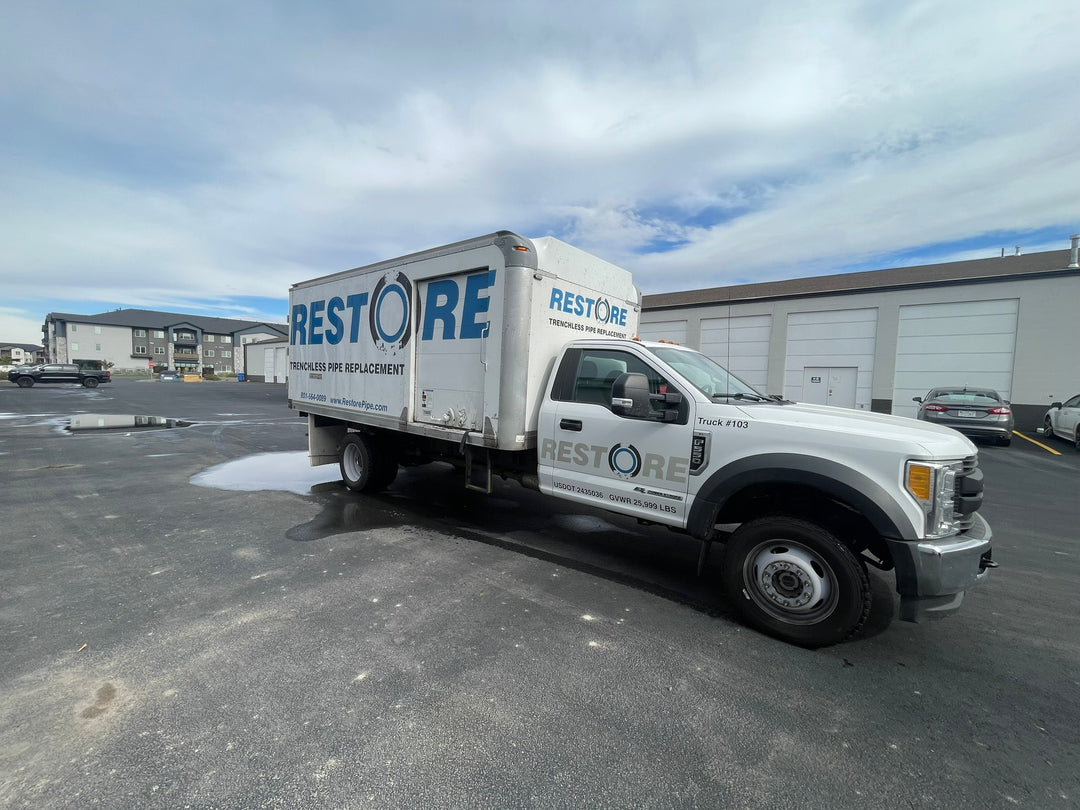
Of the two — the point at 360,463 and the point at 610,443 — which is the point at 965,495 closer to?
the point at 610,443

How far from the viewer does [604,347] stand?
14.2 ft

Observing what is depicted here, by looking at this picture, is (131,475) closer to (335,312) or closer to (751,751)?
(335,312)

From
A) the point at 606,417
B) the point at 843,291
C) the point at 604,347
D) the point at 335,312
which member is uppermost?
the point at 843,291

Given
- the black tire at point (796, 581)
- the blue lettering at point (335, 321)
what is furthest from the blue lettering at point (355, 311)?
the black tire at point (796, 581)

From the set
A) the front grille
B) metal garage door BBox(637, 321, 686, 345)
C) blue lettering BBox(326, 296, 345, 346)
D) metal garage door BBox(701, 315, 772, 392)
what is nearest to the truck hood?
the front grille

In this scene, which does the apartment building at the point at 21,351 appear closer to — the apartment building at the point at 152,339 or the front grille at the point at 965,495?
the apartment building at the point at 152,339

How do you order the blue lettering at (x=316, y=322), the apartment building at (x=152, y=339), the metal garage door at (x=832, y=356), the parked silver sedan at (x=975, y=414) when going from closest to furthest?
the blue lettering at (x=316, y=322)
the parked silver sedan at (x=975, y=414)
the metal garage door at (x=832, y=356)
the apartment building at (x=152, y=339)

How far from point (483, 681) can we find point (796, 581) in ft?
6.76

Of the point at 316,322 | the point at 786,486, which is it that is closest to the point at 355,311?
the point at 316,322

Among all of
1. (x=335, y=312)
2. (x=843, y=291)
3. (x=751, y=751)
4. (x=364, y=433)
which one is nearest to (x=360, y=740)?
(x=751, y=751)

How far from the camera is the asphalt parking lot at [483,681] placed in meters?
2.03

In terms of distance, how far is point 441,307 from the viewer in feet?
17.1

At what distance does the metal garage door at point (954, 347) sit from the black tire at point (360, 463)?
19048 millimetres

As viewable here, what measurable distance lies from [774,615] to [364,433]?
543 centimetres
